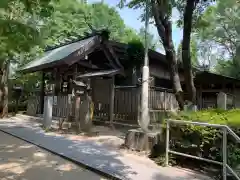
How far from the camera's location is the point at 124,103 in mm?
11984

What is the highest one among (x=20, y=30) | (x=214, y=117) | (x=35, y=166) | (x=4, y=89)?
(x=20, y=30)

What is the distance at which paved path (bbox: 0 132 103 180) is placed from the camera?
5.20 metres

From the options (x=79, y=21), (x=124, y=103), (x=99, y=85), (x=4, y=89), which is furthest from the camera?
(x=79, y=21)

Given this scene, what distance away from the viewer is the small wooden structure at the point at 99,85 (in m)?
11.6

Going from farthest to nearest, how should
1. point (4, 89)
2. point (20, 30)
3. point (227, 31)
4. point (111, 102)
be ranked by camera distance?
point (227, 31) → point (4, 89) → point (111, 102) → point (20, 30)

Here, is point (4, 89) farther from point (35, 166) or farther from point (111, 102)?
point (35, 166)

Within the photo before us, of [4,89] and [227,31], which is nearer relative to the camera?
[4,89]

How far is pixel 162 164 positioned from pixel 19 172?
→ 3216 millimetres

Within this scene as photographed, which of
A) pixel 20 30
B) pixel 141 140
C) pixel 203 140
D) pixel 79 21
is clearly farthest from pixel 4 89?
pixel 203 140

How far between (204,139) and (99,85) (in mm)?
8618

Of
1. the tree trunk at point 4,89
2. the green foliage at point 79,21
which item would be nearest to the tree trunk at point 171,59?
the green foliage at point 79,21

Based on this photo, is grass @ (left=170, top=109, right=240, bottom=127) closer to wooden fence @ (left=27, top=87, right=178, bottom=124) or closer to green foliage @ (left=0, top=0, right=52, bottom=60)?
green foliage @ (left=0, top=0, right=52, bottom=60)

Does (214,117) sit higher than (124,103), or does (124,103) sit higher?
(124,103)

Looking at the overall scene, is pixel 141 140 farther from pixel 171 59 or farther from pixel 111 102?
pixel 111 102
